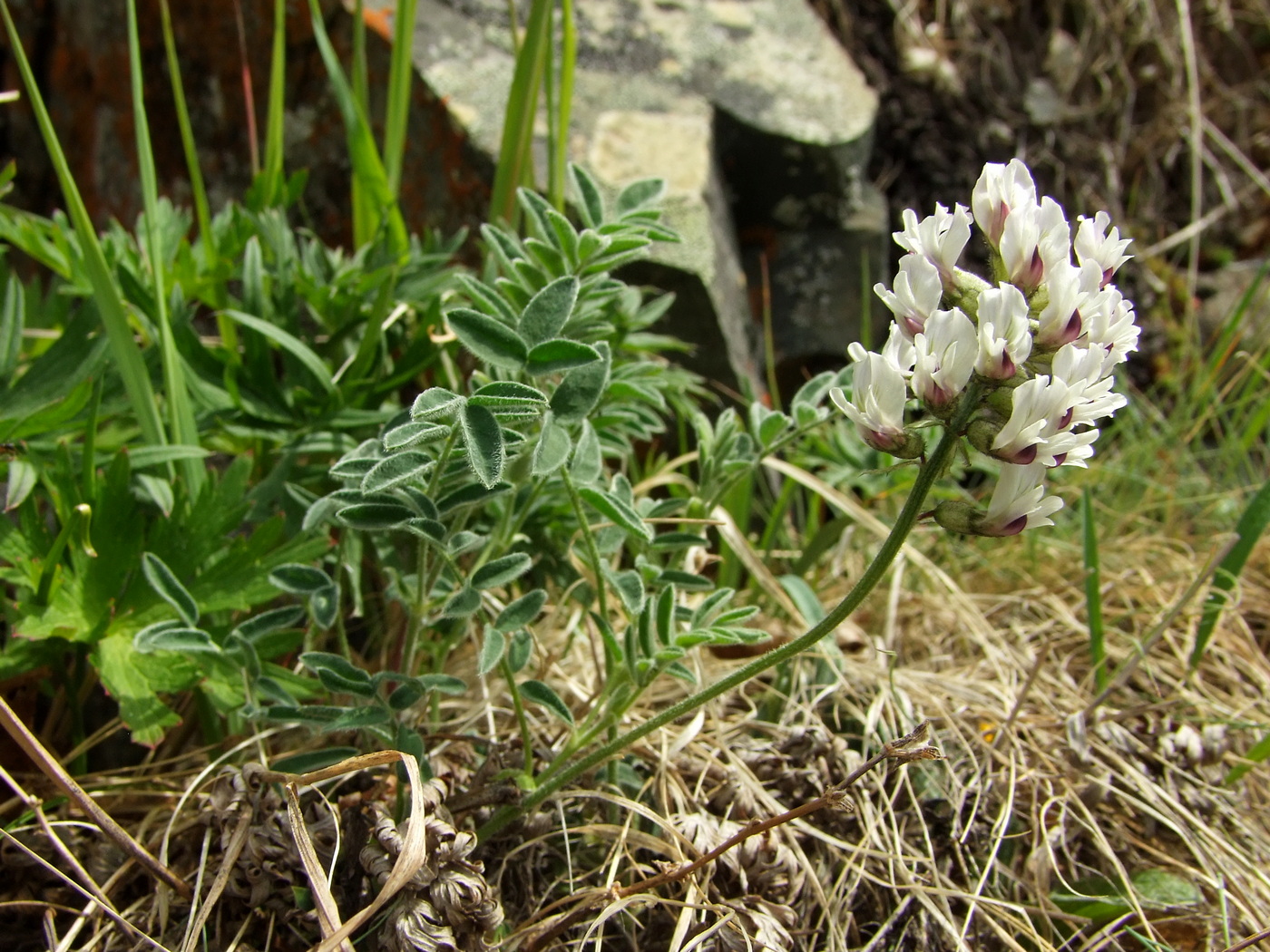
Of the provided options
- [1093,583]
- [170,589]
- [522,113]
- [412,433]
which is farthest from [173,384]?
[1093,583]

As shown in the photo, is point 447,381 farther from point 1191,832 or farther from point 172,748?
point 1191,832

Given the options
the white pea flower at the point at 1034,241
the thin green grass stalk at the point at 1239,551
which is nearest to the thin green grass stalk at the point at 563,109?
the white pea flower at the point at 1034,241

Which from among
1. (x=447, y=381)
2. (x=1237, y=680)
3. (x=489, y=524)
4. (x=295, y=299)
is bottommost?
(x=1237, y=680)

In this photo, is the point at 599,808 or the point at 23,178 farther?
the point at 23,178

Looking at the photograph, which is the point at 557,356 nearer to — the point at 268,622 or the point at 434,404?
the point at 434,404

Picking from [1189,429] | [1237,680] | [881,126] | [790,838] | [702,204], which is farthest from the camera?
[881,126]

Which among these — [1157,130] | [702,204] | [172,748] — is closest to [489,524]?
[172,748]

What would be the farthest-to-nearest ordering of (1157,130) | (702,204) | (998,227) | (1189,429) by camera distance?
(1157,130)
(1189,429)
(702,204)
(998,227)
